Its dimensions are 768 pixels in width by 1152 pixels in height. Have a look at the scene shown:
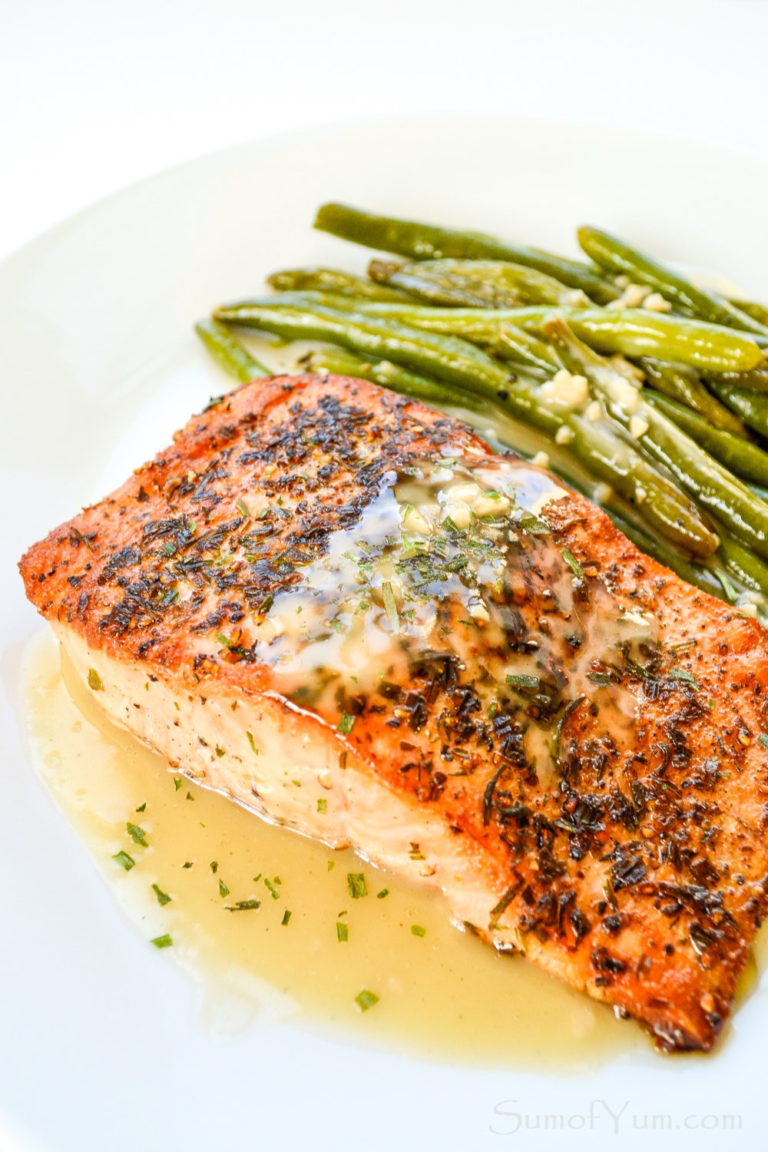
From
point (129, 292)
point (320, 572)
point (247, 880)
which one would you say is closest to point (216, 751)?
point (247, 880)

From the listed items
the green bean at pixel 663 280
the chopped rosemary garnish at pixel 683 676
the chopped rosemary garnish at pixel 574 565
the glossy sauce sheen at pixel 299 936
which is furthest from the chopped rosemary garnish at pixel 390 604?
the green bean at pixel 663 280

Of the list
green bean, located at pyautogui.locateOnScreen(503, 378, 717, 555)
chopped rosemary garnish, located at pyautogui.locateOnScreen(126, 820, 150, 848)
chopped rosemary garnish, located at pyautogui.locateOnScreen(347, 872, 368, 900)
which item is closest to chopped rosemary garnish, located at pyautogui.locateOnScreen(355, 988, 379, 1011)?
chopped rosemary garnish, located at pyautogui.locateOnScreen(347, 872, 368, 900)

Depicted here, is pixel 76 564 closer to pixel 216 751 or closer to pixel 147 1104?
pixel 216 751

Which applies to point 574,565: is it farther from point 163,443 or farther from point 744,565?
point 163,443

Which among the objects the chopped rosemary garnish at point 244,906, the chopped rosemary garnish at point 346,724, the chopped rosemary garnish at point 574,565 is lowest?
the chopped rosemary garnish at point 244,906

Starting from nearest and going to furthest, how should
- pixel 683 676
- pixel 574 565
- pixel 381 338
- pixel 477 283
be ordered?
pixel 683 676, pixel 574 565, pixel 381 338, pixel 477 283

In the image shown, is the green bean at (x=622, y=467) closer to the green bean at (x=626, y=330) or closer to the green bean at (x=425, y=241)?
the green bean at (x=626, y=330)

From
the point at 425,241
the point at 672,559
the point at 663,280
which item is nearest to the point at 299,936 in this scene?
the point at 672,559
